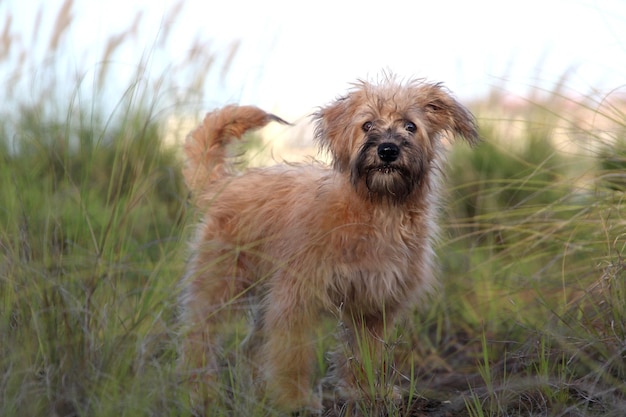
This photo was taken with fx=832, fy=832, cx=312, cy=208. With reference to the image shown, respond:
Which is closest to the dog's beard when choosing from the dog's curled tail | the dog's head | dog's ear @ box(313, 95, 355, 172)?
the dog's head

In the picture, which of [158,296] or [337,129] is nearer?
[158,296]

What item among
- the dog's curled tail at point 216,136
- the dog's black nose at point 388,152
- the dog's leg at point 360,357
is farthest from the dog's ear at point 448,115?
the dog's leg at point 360,357

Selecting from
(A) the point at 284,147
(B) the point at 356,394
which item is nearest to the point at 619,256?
(B) the point at 356,394

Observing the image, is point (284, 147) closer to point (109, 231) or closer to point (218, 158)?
point (218, 158)

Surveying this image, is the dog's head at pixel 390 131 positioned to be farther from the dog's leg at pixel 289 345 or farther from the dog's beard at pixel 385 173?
the dog's leg at pixel 289 345

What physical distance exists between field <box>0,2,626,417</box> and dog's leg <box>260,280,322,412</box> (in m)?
0.21

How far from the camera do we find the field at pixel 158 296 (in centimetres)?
313

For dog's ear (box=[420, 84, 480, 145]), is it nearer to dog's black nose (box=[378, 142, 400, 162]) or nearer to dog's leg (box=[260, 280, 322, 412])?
dog's black nose (box=[378, 142, 400, 162])

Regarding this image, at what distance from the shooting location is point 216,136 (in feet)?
16.5

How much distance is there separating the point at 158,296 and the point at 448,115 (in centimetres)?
210

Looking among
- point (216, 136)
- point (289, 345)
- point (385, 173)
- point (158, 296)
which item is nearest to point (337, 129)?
point (385, 173)

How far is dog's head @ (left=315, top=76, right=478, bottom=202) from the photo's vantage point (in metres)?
4.29

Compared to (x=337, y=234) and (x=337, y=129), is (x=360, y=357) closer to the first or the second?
(x=337, y=234)

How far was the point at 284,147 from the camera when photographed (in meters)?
7.82
